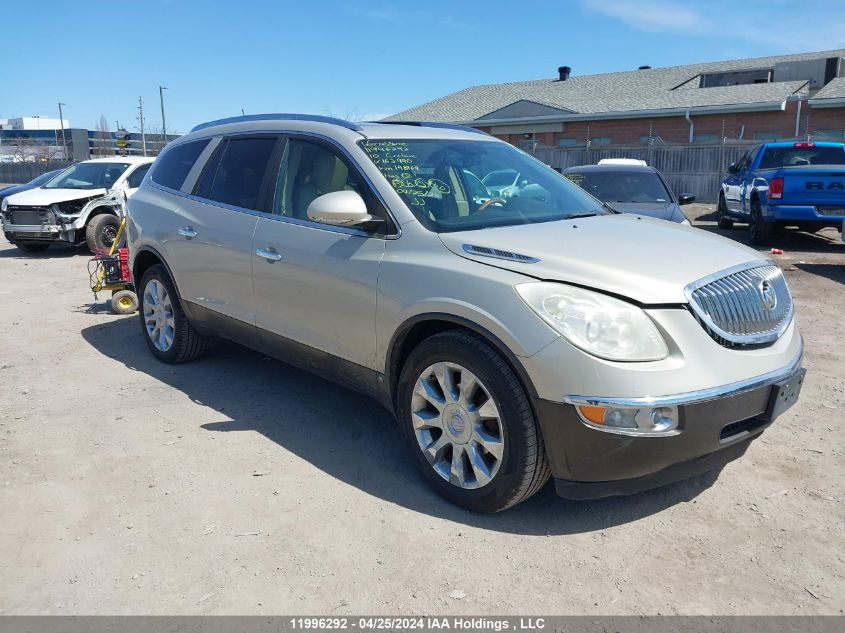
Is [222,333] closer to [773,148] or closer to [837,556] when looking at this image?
[837,556]

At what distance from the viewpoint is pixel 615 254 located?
3.19 metres

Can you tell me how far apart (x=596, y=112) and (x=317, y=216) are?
26.7 meters

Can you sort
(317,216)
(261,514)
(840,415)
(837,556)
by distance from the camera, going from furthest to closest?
(840,415), (317,216), (261,514), (837,556)

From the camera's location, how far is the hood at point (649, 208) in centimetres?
846

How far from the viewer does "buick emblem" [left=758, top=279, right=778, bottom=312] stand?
3254 mm

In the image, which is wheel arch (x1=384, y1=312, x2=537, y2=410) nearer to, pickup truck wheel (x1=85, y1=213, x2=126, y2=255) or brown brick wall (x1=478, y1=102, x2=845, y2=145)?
pickup truck wheel (x1=85, y1=213, x2=126, y2=255)

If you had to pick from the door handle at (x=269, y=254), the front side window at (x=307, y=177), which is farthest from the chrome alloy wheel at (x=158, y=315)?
the front side window at (x=307, y=177)

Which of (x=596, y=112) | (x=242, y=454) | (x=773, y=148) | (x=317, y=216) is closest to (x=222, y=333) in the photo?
(x=242, y=454)

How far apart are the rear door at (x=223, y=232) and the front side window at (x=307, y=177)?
0.18 m

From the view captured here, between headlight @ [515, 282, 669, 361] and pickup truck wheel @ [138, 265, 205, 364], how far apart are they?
346cm

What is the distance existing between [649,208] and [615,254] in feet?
19.4

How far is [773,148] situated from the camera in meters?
12.9

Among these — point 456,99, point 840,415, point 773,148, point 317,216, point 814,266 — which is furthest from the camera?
point 456,99

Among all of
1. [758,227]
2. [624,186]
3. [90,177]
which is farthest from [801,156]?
[90,177]
